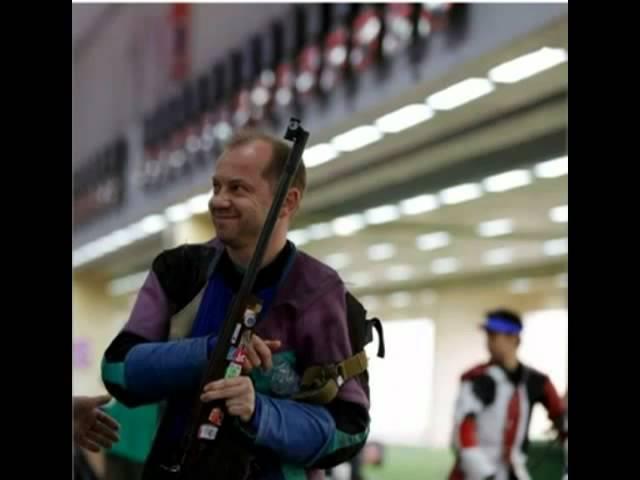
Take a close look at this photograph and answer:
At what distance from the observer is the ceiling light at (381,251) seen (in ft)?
100

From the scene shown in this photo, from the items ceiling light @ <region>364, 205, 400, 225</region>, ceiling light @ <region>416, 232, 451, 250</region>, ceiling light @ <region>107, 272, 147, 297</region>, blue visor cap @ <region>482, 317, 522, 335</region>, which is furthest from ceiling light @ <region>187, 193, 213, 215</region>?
ceiling light @ <region>107, 272, 147, 297</region>

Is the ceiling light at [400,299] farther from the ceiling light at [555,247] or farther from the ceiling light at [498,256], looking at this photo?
the ceiling light at [555,247]

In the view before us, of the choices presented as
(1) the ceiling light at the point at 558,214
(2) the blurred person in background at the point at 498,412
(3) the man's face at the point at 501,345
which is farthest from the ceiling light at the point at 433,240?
(2) the blurred person in background at the point at 498,412

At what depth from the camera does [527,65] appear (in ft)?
44.8

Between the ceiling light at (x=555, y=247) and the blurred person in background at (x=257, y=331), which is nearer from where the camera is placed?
the blurred person in background at (x=257, y=331)

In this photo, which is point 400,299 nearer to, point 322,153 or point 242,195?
point 322,153

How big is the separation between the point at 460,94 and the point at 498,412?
7830 mm

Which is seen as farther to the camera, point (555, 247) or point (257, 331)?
point (555, 247)

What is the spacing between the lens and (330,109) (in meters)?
18.4

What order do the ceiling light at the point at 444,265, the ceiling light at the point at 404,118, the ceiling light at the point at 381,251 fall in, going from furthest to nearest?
the ceiling light at the point at 444,265 < the ceiling light at the point at 381,251 < the ceiling light at the point at 404,118

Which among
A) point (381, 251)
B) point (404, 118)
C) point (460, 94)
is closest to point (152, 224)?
point (381, 251)

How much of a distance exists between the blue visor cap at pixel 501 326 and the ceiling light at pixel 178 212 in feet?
47.6
